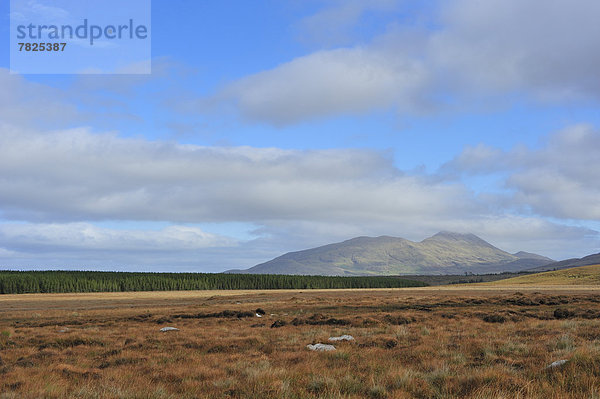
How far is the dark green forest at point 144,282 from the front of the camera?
12694 cm

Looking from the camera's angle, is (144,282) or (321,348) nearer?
(321,348)

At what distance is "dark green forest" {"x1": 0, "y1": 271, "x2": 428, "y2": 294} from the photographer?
416 ft

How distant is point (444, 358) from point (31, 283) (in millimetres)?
141242

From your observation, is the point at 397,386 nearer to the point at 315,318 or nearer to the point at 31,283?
the point at 315,318

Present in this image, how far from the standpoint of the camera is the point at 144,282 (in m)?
148

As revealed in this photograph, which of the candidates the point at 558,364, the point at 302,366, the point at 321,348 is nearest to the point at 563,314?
the point at 321,348

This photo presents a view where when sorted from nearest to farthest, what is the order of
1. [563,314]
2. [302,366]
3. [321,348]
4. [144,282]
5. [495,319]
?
[302,366] → [321,348] → [495,319] → [563,314] → [144,282]

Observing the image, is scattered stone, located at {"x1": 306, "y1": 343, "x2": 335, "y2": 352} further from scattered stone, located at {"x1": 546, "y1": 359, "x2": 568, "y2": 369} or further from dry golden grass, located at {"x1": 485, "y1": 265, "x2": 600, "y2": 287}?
dry golden grass, located at {"x1": 485, "y1": 265, "x2": 600, "y2": 287}

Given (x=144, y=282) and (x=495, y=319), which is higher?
(x=495, y=319)

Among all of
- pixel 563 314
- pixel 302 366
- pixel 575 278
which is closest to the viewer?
pixel 302 366

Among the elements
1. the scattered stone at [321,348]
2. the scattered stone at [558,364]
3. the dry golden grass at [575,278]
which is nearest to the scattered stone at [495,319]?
the scattered stone at [321,348]

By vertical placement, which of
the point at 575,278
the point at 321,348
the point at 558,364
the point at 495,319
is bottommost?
the point at 575,278

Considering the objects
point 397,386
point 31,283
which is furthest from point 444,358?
point 31,283

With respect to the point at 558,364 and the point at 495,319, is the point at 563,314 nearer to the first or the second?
the point at 495,319
